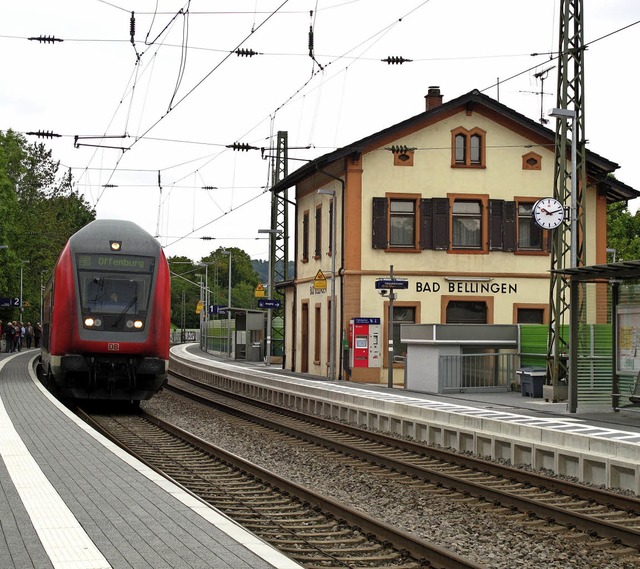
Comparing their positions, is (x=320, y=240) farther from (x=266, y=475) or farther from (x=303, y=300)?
(x=266, y=475)

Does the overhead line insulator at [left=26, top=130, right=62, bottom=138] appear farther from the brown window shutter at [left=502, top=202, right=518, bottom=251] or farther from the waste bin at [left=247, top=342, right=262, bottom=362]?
the waste bin at [left=247, top=342, right=262, bottom=362]

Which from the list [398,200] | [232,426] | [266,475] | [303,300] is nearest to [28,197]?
[303,300]

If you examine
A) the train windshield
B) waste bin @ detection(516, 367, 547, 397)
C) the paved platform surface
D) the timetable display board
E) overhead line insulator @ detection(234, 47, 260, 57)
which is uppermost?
overhead line insulator @ detection(234, 47, 260, 57)

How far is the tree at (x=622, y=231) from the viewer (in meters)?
66.2

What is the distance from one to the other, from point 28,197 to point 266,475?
73.4m

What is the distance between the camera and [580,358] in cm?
2039

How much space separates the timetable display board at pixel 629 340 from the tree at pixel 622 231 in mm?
48387

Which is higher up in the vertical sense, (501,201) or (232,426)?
(501,201)

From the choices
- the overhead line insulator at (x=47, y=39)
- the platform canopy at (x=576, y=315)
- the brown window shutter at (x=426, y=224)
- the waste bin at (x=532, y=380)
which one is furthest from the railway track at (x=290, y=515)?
the brown window shutter at (x=426, y=224)

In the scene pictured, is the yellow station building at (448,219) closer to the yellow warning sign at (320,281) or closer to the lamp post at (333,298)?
the lamp post at (333,298)

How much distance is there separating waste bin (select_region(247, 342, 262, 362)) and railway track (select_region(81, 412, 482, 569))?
33.3 meters

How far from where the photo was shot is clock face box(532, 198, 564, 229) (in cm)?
2195

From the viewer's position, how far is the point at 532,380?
80.6ft

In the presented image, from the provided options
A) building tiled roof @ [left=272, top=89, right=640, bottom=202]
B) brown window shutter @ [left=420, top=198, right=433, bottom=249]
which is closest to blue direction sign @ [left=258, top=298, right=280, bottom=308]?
building tiled roof @ [left=272, top=89, right=640, bottom=202]
